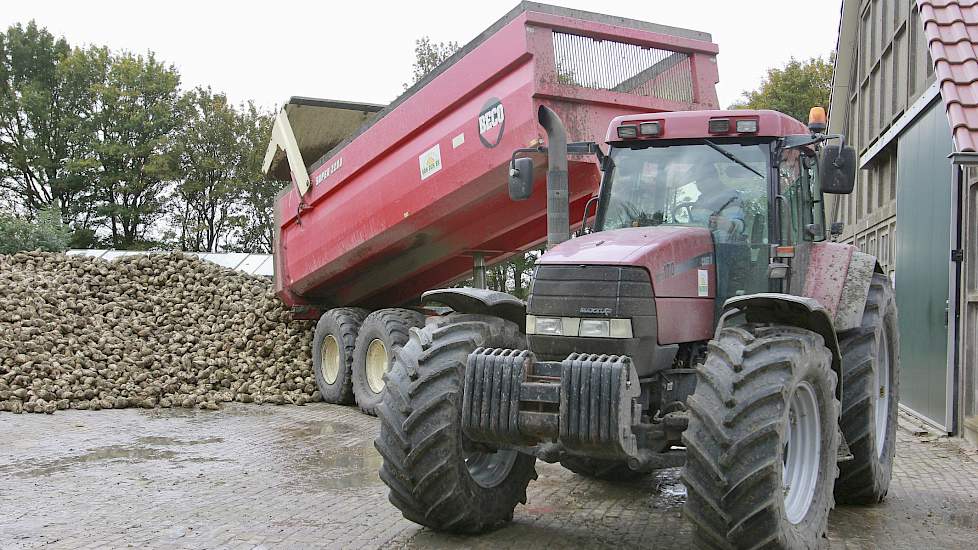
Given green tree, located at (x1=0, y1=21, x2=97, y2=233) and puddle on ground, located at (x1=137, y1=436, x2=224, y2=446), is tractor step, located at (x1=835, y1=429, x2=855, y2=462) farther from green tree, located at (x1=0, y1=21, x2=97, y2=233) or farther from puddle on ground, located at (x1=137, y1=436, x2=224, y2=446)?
green tree, located at (x1=0, y1=21, x2=97, y2=233)

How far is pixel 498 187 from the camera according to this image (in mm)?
7980

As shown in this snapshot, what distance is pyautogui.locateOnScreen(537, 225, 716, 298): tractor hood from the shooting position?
4.77 m

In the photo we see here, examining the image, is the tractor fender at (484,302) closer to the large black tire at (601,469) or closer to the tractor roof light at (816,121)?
the large black tire at (601,469)

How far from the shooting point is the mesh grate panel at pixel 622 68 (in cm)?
745

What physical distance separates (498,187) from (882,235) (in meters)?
7.47

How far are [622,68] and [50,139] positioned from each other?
3471 cm

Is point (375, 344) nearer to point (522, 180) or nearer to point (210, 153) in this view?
point (522, 180)

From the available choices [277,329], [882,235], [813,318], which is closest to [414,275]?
[277,329]

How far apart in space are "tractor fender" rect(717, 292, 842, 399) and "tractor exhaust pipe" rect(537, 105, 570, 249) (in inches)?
55.3

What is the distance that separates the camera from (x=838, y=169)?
5.20m

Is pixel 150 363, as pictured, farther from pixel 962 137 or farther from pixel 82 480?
pixel 962 137

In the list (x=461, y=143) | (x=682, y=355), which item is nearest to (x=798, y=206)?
(x=682, y=355)

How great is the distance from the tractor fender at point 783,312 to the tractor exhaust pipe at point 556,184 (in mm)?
1404

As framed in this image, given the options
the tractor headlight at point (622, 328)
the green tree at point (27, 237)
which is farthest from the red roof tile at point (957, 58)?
the green tree at point (27, 237)
